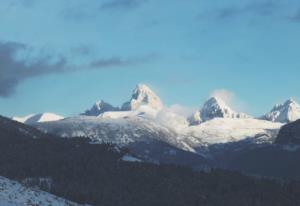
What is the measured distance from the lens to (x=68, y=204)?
123 m

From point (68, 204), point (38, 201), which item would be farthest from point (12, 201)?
point (68, 204)

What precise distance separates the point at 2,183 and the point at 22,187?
337 centimetres

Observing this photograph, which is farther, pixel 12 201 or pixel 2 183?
pixel 2 183

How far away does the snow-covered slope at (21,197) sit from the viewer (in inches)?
4346

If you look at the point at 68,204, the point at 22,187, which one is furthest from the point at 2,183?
the point at 68,204

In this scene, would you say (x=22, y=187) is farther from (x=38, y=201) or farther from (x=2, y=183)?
(x=38, y=201)

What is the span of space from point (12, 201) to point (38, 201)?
635 centimetres

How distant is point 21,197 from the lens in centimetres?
11562

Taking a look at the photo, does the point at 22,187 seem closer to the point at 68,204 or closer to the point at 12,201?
A: the point at 68,204

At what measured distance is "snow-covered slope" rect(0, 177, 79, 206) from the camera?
11038 cm

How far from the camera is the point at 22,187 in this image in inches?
5039

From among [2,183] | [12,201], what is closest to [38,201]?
[12,201]

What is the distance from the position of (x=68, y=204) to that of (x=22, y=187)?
9.59 metres

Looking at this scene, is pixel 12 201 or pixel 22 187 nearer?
pixel 12 201
